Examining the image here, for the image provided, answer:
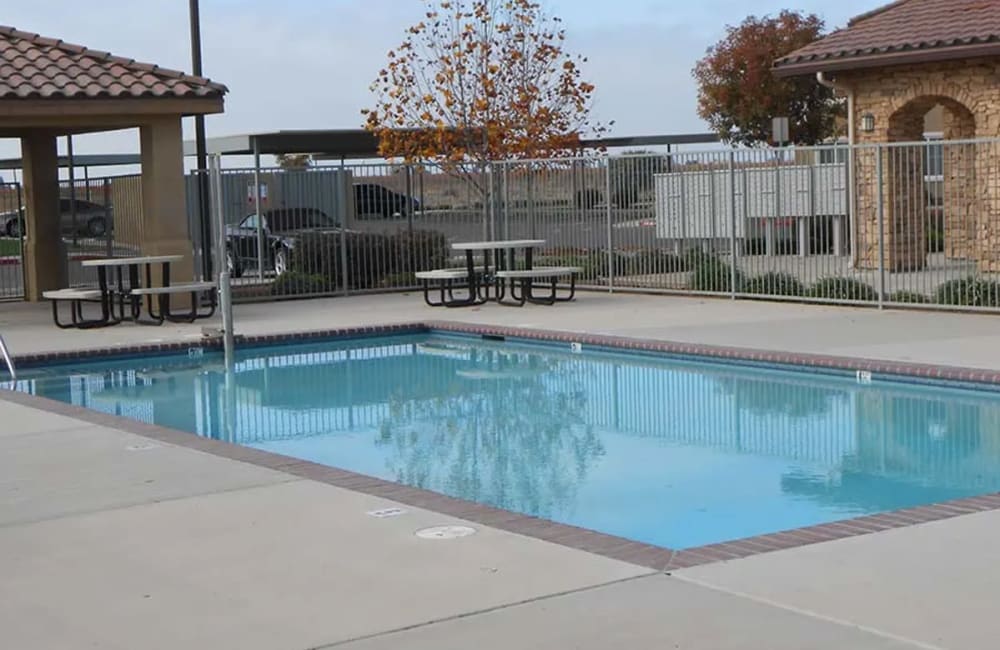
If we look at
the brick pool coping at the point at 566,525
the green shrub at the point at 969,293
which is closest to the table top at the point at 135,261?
the brick pool coping at the point at 566,525

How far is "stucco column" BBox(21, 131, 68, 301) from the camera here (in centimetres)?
2417

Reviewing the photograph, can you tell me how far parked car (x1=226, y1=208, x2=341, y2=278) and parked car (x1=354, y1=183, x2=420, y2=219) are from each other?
1.68 ft

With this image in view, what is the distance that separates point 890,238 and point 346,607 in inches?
640

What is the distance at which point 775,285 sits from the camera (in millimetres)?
20562

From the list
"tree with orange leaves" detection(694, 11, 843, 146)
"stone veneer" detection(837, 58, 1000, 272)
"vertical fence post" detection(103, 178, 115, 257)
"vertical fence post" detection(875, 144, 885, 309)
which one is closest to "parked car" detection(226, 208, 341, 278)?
"vertical fence post" detection(103, 178, 115, 257)

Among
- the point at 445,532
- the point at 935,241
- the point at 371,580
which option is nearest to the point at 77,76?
the point at 935,241

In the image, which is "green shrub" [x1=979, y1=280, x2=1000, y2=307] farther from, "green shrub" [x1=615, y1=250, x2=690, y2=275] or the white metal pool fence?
"green shrub" [x1=615, y1=250, x2=690, y2=275]

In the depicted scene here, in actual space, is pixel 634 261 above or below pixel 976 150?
below

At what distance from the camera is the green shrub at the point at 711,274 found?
2120 centimetres

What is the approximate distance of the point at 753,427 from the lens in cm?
1248

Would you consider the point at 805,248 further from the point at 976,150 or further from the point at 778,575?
the point at 778,575

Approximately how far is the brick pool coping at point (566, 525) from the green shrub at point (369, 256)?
511 centimetres

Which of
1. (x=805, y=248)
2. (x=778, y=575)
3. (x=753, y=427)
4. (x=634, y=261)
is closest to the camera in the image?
(x=778, y=575)

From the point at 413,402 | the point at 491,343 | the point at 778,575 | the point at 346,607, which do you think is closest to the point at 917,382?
the point at 413,402
